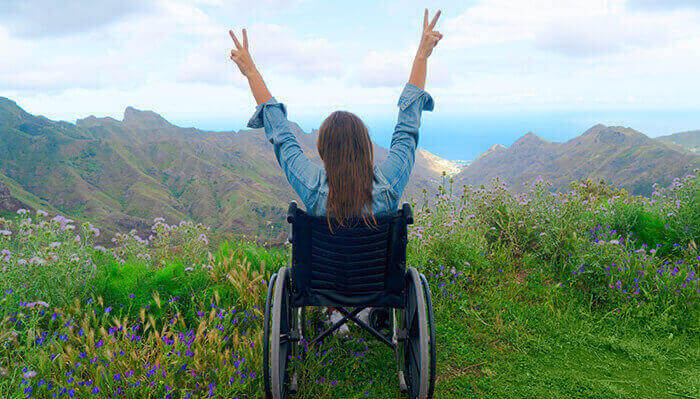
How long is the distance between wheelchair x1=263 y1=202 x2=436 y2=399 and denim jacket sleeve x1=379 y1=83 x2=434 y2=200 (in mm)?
255

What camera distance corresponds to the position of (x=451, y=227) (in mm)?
3961

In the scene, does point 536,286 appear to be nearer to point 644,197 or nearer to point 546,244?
point 546,244

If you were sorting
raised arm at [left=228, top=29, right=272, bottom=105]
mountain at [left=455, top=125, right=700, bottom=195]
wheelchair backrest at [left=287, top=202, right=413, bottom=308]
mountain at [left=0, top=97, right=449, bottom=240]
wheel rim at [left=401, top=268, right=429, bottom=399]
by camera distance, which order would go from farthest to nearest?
1. mountain at [left=0, top=97, right=449, bottom=240]
2. mountain at [left=455, top=125, right=700, bottom=195]
3. raised arm at [left=228, top=29, right=272, bottom=105]
4. wheelchair backrest at [left=287, top=202, right=413, bottom=308]
5. wheel rim at [left=401, top=268, right=429, bottom=399]

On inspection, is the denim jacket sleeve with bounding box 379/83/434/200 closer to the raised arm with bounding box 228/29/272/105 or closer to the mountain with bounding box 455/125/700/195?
the raised arm with bounding box 228/29/272/105

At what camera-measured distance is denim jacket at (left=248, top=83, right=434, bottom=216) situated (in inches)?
79.8

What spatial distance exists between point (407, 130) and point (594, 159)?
137108 mm

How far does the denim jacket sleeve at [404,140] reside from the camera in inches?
83.4

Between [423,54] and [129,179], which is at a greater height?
[423,54]

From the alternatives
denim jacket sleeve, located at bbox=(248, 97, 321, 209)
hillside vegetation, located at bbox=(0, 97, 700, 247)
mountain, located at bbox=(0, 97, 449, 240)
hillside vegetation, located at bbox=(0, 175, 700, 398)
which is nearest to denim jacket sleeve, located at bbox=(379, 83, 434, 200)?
denim jacket sleeve, located at bbox=(248, 97, 321, 209)

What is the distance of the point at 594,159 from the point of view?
116 meters

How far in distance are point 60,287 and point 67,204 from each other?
120 m

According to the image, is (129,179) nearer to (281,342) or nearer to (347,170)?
(281,342)

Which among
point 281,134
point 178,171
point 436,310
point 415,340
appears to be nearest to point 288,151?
point 281,134

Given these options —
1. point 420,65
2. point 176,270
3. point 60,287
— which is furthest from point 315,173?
point 60,287
